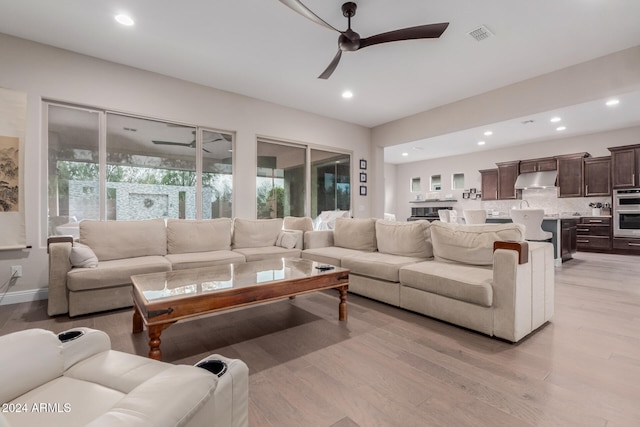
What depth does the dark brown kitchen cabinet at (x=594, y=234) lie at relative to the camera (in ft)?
22.1

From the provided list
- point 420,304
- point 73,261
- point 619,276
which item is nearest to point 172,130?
point 73,261

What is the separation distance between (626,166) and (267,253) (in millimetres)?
8234

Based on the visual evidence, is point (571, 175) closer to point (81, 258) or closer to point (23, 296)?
point (81, 258)

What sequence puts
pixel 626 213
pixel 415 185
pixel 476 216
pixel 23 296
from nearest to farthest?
pixel 23 296, pixel 476 216, pixel 626 213, pixel 415 185

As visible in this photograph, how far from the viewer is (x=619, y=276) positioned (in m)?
4.32

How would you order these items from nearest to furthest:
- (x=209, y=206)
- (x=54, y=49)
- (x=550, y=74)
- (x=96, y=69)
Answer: (x=54, y=49) < (x=96, y=69) < (x=550, y=74) < (x=209, y=206)

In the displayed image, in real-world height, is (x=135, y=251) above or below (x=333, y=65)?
below

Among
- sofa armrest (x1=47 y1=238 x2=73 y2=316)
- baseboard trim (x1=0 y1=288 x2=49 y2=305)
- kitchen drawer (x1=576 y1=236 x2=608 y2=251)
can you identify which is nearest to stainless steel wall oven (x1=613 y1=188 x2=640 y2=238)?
kitchen drawer (x1=576 y1=236 x2=608 y2=251)

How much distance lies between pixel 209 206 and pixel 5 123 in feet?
7.83


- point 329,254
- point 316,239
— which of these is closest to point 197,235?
point 316,239

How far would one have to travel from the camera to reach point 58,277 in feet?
8.92

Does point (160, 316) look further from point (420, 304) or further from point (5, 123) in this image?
point (5, 123)

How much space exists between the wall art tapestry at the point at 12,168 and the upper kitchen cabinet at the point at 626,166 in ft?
35.2

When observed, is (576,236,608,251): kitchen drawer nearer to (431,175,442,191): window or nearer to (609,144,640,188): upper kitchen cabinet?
(609,144,640,188): upper kitchen cabinet
